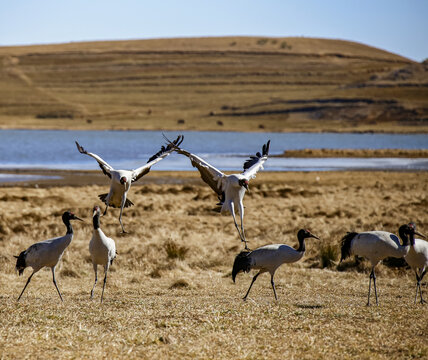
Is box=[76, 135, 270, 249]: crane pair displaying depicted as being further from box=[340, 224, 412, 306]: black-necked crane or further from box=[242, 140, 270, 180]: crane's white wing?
box=[340, 224, 412, 306]: black-necked crane

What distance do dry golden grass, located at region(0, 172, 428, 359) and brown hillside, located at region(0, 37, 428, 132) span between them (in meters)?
81.0

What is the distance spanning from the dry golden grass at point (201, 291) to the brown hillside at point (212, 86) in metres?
81.0

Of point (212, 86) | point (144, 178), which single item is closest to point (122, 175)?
point (144, 178)

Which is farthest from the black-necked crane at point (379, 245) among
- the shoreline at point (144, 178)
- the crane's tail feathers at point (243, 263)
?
the shoreline at point (144, 178)

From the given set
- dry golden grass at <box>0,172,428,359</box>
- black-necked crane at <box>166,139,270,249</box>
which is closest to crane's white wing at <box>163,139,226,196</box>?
black-necked crane at <box>166,139,270,249</box>

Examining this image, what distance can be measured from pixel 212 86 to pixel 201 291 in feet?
440

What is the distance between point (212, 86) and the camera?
146 metres

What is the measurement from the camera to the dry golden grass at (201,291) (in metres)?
8.63

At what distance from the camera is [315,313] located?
10.5 meters

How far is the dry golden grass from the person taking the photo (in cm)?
863

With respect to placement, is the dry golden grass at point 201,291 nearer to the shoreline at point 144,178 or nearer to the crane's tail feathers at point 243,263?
the crane's tail feathers at point 243,263

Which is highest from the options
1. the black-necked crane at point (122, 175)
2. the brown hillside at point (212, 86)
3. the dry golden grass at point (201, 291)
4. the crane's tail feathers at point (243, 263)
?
the brown hillside at point (212, 86)

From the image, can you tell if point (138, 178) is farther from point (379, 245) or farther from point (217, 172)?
point (379, 245)

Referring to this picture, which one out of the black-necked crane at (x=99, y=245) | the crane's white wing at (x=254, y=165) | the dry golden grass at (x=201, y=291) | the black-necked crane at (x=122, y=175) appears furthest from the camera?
the crane's white wing at (x=254, y=165)
